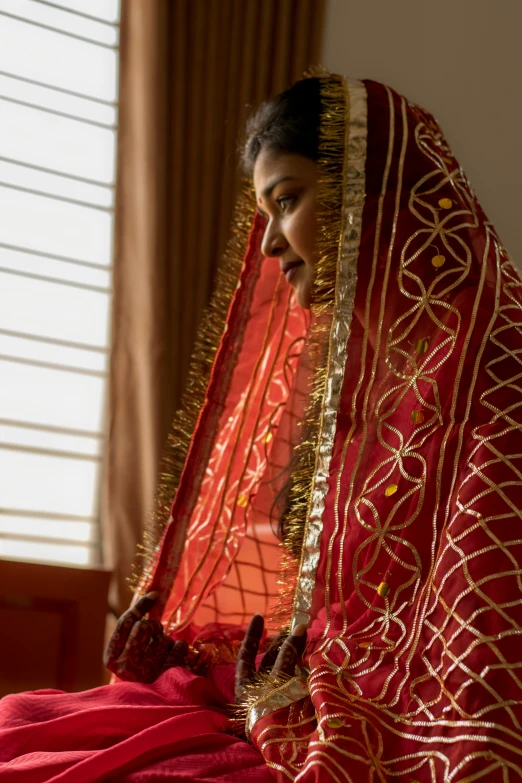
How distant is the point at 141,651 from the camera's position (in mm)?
1499

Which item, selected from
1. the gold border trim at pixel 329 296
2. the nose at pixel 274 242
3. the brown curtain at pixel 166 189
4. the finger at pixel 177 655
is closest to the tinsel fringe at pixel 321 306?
the gold border trim at pixel 329 296

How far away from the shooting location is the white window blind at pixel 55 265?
2.58 meters

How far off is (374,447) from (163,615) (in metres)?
0.66

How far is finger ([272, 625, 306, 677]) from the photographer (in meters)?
1.18

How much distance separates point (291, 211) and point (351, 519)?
0.61 meters

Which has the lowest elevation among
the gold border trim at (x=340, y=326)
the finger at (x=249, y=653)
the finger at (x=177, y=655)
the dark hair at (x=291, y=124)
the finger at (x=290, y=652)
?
the finger at (x=177, y=655)

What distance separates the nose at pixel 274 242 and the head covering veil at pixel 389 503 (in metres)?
0.16

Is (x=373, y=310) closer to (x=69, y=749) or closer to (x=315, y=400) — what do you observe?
(x=315, y=400)

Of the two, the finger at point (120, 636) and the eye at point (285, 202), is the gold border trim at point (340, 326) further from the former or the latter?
the finger at point (120, 636)

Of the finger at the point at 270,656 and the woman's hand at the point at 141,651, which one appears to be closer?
the finger at the point at 270,656

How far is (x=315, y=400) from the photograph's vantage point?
1.37 meters

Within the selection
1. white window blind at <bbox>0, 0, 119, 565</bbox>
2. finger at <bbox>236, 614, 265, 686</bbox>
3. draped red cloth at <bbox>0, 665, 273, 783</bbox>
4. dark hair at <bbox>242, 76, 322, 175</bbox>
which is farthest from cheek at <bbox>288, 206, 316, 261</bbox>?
white window blind at <bbox>0, 0, 119, 565</bbox>

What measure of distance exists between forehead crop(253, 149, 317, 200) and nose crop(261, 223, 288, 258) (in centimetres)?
6

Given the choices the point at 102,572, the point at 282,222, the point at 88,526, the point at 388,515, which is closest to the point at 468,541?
the point at 388,515
